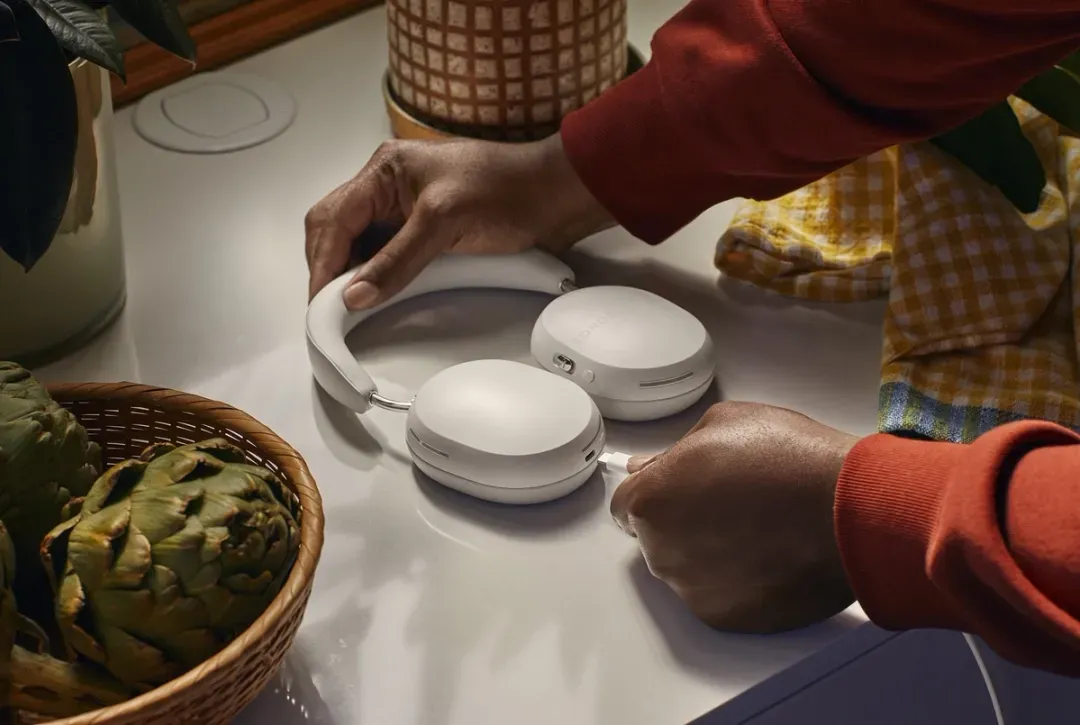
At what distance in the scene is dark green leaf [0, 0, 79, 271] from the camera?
→ 0.61 metres

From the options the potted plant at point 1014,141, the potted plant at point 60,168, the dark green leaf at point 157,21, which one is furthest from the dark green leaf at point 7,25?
the potted plant at point 1014,141

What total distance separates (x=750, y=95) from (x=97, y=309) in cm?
46

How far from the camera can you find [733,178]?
0.87 meters

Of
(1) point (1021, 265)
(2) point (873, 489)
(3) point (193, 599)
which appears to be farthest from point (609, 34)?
(3) point (193, 599)

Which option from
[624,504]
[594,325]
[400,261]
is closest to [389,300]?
[400,261]

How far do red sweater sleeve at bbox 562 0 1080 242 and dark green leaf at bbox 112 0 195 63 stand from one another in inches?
11.7

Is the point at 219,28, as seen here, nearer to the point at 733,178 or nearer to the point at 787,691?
the point at 733,178

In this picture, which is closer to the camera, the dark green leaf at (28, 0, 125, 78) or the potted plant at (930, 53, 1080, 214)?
the dark green leaf at (28, 0, 125, 78)

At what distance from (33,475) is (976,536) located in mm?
431

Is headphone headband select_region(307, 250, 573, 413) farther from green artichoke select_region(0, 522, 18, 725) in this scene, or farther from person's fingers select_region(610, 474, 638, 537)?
green artichoke select_region(0, 522, 18, 725)

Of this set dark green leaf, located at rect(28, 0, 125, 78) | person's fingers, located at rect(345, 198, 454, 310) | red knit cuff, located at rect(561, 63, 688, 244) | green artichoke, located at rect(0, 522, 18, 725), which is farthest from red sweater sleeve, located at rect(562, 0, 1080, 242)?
green artichoke, located at rect(0, 522, 18, 725)

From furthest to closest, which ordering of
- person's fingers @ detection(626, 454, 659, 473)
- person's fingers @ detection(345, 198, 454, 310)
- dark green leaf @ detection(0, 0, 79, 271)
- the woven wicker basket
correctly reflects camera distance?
person's fingers @ detection(345, 198, 454, 310), person's fingers @ detection(626, 454, 659, 473), dark green leaf @ detection(0, 0, 79, 271), the woven wicker basket

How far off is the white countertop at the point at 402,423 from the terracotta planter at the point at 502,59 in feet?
0.36

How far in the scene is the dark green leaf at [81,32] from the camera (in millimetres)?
630
